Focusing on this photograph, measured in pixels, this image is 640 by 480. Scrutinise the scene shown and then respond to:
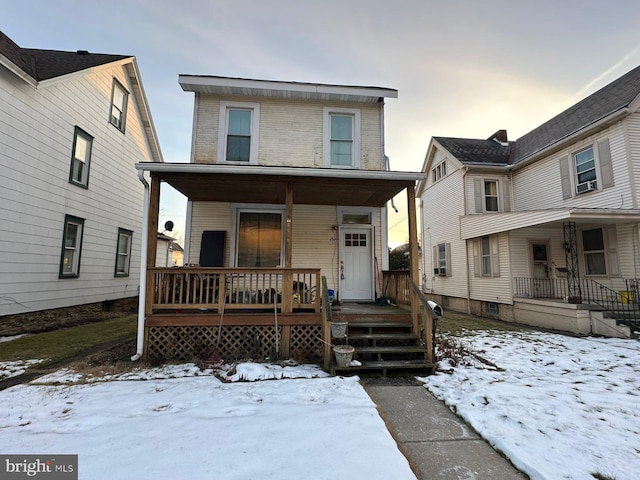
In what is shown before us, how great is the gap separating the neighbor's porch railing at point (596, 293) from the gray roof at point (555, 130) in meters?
4.90

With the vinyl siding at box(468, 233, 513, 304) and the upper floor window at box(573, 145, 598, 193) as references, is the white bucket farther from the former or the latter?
the upper floor window at box(573, 145, 598, 193)

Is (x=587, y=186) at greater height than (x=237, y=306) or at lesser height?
greater

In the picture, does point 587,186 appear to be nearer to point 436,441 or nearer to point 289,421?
point 436,441

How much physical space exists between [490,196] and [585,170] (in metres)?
3.39

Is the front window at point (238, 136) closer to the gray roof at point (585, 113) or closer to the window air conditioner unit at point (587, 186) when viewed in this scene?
the gray roof at point (585, 113)

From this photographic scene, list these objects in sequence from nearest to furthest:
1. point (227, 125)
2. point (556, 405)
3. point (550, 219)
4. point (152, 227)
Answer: point (556, 405) < point (152, 227) < point (227, 125) < point (550, 219)

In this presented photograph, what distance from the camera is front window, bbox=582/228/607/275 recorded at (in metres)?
9.44

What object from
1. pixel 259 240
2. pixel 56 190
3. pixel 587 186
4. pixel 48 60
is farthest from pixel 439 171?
pixel 48 60

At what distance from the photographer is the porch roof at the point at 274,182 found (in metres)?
5.56

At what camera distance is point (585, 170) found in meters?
9.63

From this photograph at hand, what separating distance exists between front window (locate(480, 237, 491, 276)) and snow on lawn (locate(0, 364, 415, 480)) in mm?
9826

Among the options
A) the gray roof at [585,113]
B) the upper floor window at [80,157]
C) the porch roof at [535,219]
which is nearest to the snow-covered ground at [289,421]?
the porch roof at [535,219]

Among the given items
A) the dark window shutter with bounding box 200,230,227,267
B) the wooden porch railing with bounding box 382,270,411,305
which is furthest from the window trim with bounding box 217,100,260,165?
the wooden porch railing with bounding box 382,270,411,305

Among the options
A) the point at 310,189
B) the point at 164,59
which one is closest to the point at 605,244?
the point at 310,189
